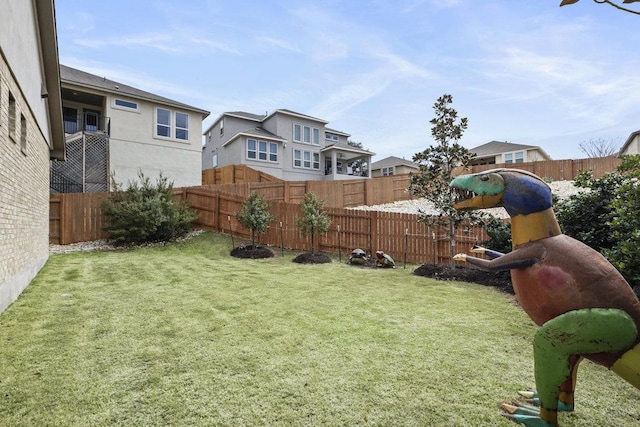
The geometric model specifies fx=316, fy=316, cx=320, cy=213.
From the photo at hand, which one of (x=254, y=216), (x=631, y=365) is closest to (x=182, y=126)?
(x=254, y=216)

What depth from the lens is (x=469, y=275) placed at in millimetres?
7336

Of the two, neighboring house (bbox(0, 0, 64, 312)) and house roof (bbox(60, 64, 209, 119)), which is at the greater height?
house roof (bbox(60, 64, 209, 119))

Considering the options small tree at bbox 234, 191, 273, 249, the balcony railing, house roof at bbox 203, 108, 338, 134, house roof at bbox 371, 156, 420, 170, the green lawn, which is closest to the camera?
the green lawn

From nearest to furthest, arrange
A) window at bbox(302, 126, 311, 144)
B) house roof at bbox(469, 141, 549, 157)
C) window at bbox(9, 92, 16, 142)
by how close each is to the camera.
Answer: window at bbox(9, 92, 16, 142) → window at bbox(302, 126, 311, 144) → house roof at bbox(469, 141, 549, 157)

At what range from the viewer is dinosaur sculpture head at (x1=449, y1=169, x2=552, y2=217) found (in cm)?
198

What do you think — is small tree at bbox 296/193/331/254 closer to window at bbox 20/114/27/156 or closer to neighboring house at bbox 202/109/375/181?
window at bbox 20/114/27/156

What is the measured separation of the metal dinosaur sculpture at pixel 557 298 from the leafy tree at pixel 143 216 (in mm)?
12725

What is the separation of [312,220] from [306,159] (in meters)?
19.6

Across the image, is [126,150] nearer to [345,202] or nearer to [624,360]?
[345,202]

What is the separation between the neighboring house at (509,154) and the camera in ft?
113

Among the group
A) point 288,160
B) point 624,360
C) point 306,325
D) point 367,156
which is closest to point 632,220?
point 624,360

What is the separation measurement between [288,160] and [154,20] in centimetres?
1964

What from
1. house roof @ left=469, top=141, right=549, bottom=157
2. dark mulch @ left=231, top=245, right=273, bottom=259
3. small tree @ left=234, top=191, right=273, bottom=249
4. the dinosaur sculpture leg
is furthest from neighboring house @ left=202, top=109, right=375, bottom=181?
the dinosaur sculpture leg

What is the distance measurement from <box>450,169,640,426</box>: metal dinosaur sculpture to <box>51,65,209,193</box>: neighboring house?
1774 centimetres
